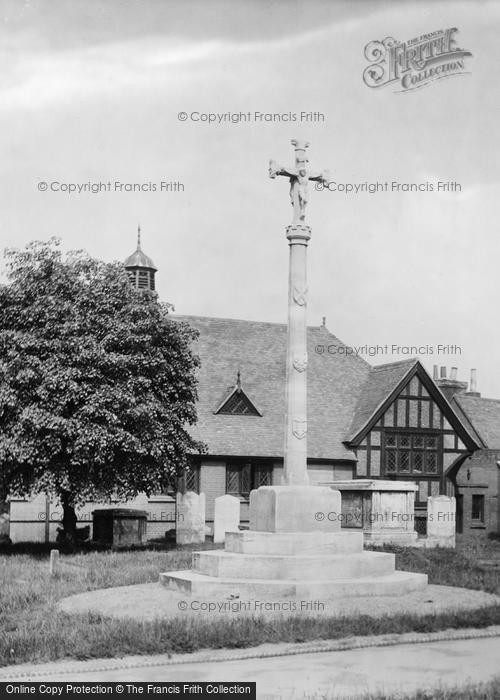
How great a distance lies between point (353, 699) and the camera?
26.6 ft

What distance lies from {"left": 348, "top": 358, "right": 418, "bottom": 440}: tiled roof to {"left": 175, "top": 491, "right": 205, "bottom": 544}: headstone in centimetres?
736

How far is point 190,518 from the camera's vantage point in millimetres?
31109

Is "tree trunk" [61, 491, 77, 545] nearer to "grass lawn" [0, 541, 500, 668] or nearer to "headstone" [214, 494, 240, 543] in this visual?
"headstone" [214, 494, 240, 543]

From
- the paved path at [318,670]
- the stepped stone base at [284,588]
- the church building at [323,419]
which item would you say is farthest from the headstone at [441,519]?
the paved path at [318,670]

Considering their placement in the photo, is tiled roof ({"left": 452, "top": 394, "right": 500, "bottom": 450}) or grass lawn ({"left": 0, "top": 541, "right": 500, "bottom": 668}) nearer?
grass lawn ({"left": 0, "top": 541, "right": 500, "bottom": 668})

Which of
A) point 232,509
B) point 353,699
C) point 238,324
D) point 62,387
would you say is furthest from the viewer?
point 238,324

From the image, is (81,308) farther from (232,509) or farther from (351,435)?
(351,435)

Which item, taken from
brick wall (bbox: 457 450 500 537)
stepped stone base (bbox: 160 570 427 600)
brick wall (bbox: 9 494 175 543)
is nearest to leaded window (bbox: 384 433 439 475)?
brick wall (bbox: 457 450 500 537)

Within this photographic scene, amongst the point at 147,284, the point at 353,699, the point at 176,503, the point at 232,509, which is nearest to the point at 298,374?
the point at 353,699

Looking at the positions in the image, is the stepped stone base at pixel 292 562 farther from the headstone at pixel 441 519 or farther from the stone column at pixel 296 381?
the headstone at pixel 441 519

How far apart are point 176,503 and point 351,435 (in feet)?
25.5

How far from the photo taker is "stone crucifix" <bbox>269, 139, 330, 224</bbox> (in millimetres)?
16766

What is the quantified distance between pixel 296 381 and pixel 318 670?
289 inches

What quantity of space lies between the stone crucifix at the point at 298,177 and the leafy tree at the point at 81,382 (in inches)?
337
